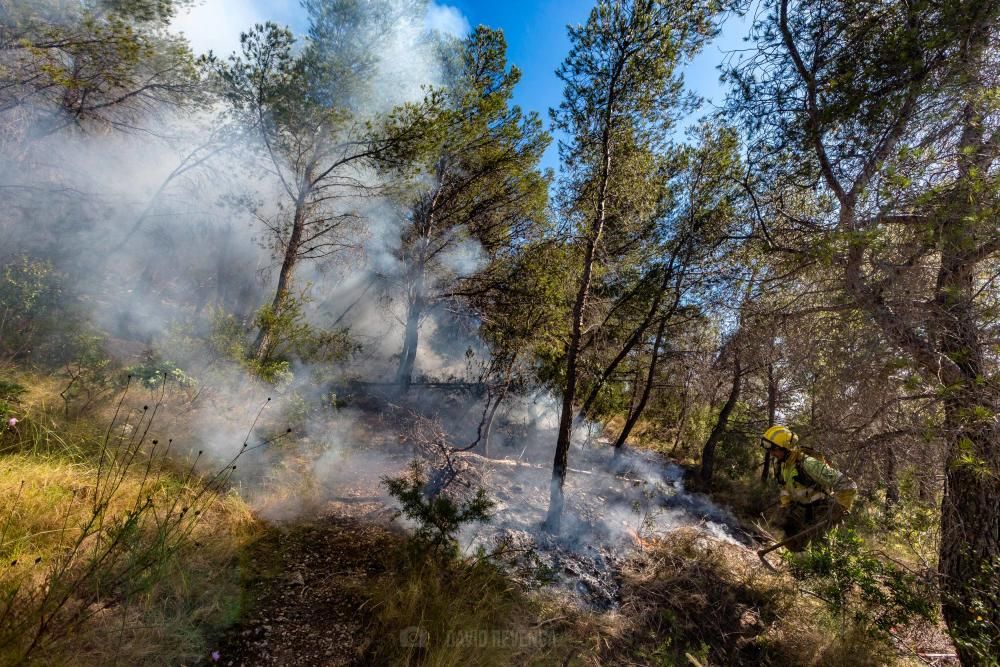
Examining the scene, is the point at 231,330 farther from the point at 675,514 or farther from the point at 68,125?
the point at 675,514

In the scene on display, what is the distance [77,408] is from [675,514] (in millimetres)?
9551

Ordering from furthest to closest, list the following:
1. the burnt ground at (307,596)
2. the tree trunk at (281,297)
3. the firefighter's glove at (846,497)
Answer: the tree trunk at (281,297), the firefighter's glove at (846,497), the burnt ground at (307,596)

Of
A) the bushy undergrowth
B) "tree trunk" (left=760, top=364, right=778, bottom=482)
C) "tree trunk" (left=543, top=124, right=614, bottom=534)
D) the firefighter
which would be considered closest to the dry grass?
the firefighter

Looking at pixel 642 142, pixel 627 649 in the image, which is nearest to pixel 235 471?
pixel 627 649

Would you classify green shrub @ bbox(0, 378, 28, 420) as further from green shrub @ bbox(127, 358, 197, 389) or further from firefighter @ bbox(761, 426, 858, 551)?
firefighter @ bbox(761, 426, 858, 551)

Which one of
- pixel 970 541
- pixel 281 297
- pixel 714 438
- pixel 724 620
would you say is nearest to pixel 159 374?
pixel 281 297

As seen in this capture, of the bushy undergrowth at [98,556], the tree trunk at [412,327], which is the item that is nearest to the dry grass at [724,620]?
the bushy undergrowth at [98,556]

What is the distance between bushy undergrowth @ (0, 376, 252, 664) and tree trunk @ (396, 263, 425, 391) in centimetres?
602

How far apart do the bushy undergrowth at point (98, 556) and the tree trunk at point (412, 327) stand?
6.02 meters

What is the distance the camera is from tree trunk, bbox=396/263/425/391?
377 inches

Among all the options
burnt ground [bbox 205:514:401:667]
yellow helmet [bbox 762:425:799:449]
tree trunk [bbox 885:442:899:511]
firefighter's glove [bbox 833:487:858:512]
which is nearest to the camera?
burnt ground [bbox 205:514:401:667]

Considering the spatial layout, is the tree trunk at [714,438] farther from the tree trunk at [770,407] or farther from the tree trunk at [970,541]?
the tree trunk at [970,541]

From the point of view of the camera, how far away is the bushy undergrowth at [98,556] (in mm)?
2016

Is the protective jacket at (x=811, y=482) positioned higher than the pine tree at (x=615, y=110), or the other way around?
the pine tree at (x=615, y=110)
